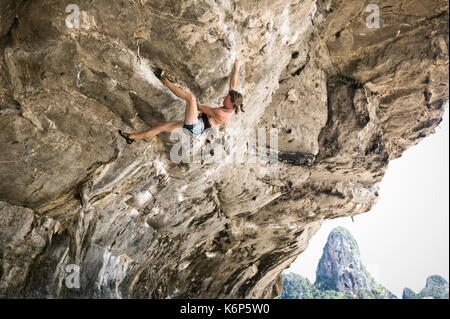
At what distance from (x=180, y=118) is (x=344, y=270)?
88.1 meters

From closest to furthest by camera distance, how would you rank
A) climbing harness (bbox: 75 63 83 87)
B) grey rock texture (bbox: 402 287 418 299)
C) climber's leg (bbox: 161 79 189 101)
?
climber's leg (bbox: 161 79 189 101), climbing harness (bbox: 75 63 83 87), grey rock texture (bbox: 402 287 418 299)

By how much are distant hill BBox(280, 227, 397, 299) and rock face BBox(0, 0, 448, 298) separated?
71.2 m

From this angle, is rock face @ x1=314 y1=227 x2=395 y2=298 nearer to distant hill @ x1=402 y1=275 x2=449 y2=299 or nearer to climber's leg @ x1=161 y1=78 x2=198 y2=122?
distant hill @ x1=402 y1=275 x2=449 y2=299

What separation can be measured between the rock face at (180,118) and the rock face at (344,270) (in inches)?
2972

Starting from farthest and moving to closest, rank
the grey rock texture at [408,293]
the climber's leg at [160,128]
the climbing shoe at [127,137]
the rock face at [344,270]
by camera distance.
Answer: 1. the grey rock texture at [408,293]
2. the rock face at [344,270]
3. the climbing shoe at [127,137]
4. the climber's leg at [160,128]

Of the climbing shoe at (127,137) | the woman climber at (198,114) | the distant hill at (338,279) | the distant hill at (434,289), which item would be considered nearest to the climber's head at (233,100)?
the woman climber at (198,114)

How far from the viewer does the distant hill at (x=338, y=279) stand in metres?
75.8

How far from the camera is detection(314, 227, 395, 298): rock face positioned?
77.2m

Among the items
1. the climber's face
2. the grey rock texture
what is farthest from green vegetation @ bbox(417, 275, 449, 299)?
the climber's face

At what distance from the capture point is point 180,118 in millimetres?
7023

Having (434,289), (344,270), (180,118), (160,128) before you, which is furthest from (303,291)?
(160,128)

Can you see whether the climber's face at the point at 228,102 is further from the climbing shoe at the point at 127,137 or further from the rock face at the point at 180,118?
the climbing shoe at the point at 127,137
